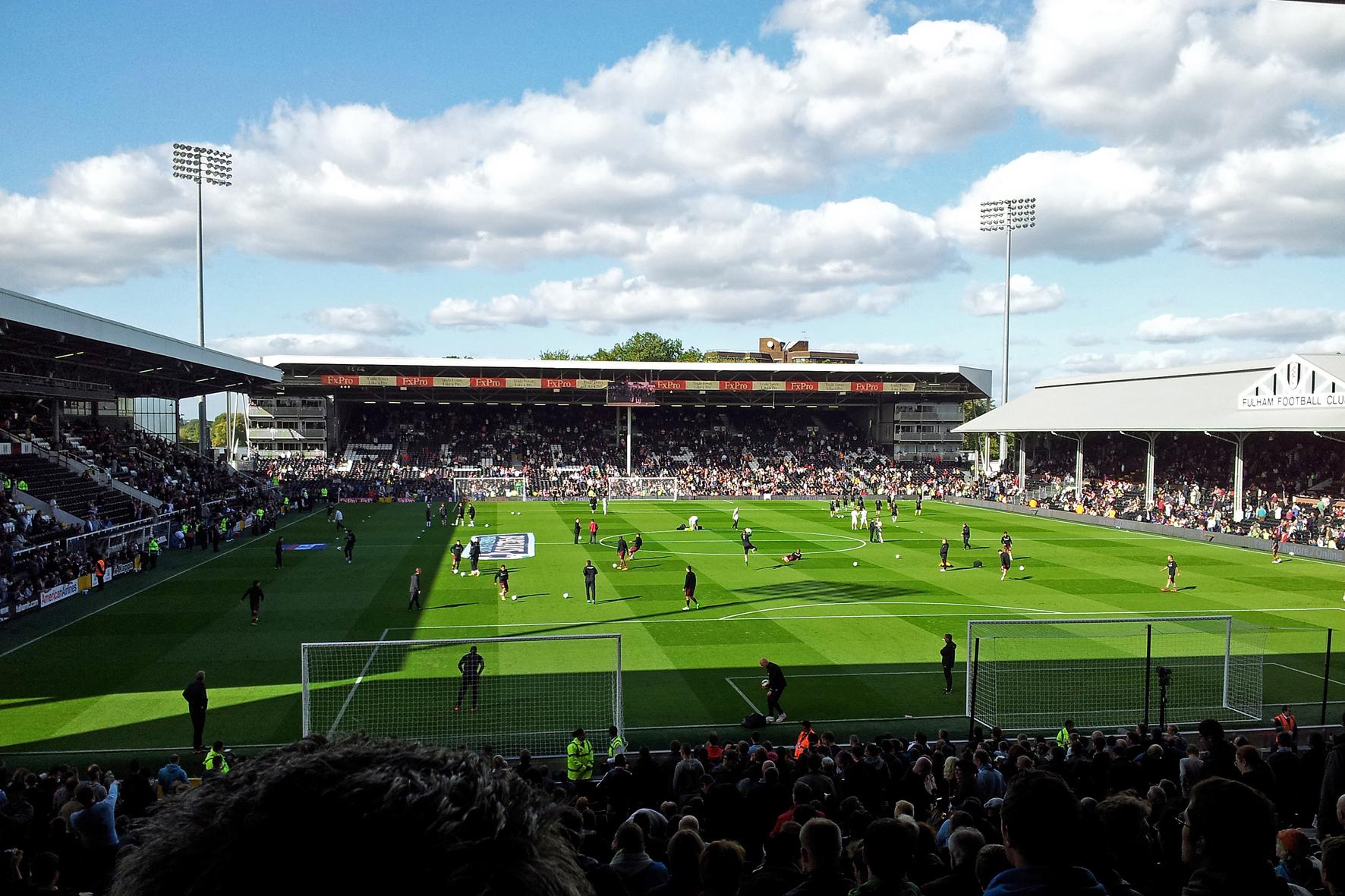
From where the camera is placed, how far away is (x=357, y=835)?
3.70 feet

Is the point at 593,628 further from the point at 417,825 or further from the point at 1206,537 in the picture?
the point at 1206,537

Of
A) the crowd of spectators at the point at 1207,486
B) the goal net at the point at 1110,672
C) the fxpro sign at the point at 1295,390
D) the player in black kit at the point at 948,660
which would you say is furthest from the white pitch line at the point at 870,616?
the fxpro sign at the point at 1295,390

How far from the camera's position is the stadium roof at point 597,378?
69750 millimetres

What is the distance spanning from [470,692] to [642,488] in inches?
2064

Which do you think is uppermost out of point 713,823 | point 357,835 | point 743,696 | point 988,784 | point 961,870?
point 357,835

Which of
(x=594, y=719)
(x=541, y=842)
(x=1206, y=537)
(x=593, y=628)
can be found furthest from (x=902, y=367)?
(x=541, y=842)

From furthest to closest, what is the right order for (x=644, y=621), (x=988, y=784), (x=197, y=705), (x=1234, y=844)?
(x=644, y=621)
(x=197, y=705)
(x=988, y=784)
(x=1234, y=844)

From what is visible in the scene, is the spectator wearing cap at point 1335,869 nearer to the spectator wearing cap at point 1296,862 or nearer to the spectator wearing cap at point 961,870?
the spectator wearing cap at point 961,870

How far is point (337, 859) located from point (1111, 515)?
191 feet

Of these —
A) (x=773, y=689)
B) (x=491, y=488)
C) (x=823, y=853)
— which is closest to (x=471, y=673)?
(x=773, y=689)

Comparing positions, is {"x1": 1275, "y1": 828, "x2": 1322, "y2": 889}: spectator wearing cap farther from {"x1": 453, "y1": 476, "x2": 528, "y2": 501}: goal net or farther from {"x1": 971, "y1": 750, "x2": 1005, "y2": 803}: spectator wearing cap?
{"x1": 453, "y1": 476, "x2": 528, "y2": 501}: goal net

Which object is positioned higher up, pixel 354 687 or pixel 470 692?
pixel 470 692

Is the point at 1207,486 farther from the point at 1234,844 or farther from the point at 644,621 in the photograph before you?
the point at 1234,844

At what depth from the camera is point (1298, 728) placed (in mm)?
16531
